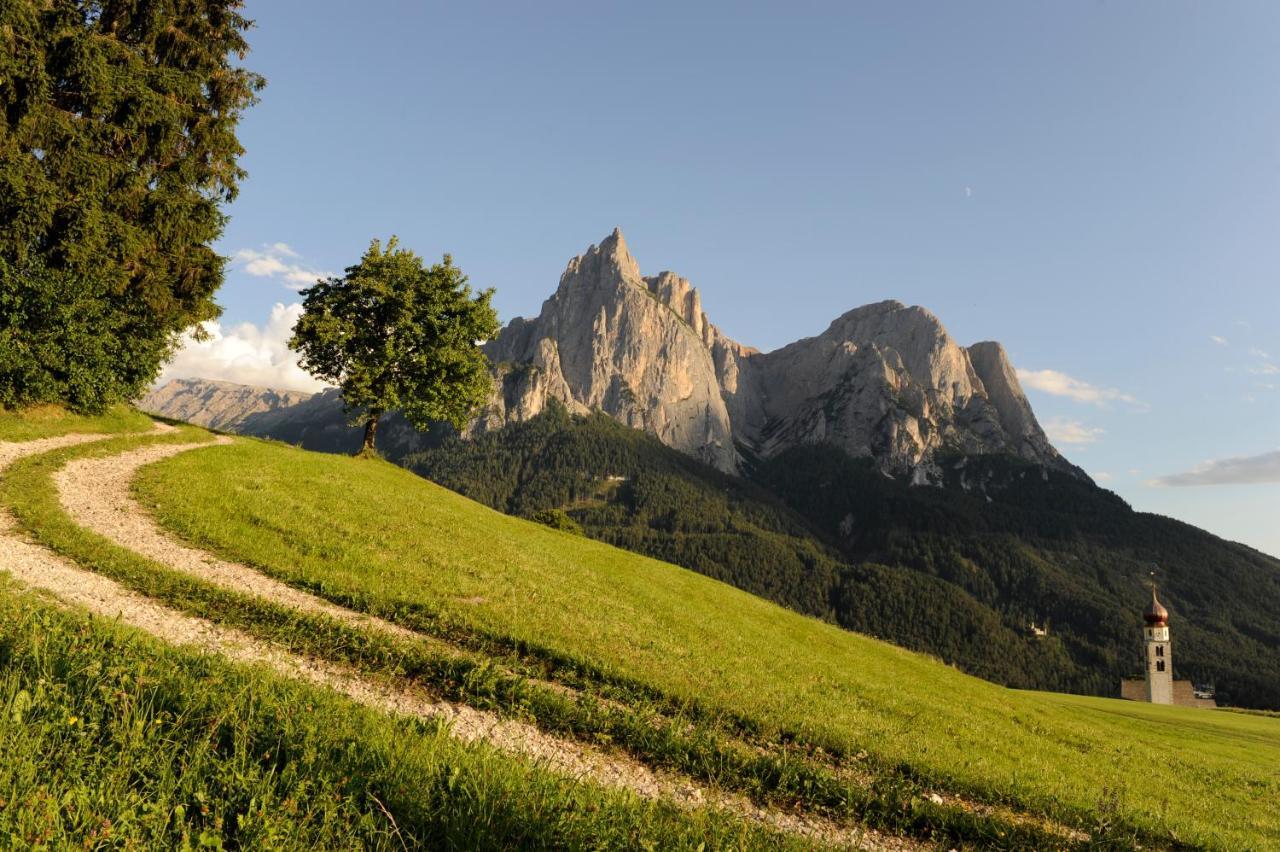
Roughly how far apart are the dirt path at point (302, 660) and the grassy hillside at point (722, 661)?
0.92 m

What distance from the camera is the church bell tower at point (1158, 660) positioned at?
84.1m

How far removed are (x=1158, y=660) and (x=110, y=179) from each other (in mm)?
117814

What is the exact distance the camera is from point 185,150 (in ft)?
115

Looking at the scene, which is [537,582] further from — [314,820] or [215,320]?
[215,320]

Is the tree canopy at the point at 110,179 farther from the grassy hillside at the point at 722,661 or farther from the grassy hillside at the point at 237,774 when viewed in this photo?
the grassy hillside at the point at 237,774

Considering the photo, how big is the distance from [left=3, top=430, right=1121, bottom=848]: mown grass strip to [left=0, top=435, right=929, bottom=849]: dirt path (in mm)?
370

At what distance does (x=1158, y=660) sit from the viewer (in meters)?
85.8

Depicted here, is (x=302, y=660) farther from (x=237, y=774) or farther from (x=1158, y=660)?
(x=1158, y=660)

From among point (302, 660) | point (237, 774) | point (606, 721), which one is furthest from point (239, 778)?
point (302, 660)

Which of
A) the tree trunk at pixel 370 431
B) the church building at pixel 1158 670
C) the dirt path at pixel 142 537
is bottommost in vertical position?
the church building at pixel 1158 670

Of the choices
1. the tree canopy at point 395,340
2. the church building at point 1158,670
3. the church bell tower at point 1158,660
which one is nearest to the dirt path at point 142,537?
the tree canopy at point 395,340

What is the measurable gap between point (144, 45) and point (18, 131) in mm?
8973

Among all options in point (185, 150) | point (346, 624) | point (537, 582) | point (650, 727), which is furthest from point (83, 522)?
point (185, 150)

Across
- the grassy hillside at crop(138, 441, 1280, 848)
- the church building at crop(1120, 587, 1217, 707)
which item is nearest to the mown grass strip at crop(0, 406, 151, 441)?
the grassy hillside at crop(138, 441, 1280, 848)
